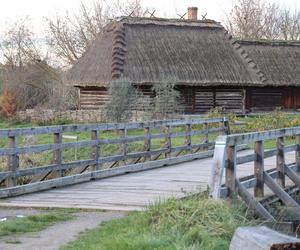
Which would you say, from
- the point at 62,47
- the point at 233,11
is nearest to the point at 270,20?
the point at 233,11

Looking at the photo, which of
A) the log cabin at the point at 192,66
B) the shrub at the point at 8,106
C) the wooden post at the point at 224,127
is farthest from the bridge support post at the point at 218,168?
the shrub at the point at 8,106

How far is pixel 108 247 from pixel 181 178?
732 cm

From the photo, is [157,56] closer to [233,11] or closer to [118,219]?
[233,11]

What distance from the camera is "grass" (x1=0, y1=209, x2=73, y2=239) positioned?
9.23 m

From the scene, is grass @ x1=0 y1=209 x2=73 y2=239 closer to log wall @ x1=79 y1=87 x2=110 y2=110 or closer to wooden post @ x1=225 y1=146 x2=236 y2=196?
wooden post @ x1=225 y1=146 x2=236 y2=196

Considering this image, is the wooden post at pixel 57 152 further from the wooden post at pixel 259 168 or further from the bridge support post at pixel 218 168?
the bridge support post at pixel 218 168

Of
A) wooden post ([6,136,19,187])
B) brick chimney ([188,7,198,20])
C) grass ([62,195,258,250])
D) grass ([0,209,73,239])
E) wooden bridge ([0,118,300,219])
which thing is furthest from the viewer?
brick chimney ([188,7,198,20])

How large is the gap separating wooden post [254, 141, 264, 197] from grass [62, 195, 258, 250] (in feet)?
6.78

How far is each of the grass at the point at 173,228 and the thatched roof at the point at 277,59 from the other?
35.0 m

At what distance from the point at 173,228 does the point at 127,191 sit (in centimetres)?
473

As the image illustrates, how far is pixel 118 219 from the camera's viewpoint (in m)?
9.92

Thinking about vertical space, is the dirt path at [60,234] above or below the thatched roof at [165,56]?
below

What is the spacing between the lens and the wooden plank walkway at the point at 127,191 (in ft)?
37.8

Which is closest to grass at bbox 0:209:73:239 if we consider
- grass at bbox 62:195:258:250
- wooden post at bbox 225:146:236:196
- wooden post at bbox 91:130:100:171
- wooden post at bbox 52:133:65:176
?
grass at bbox 62:195:258:250
